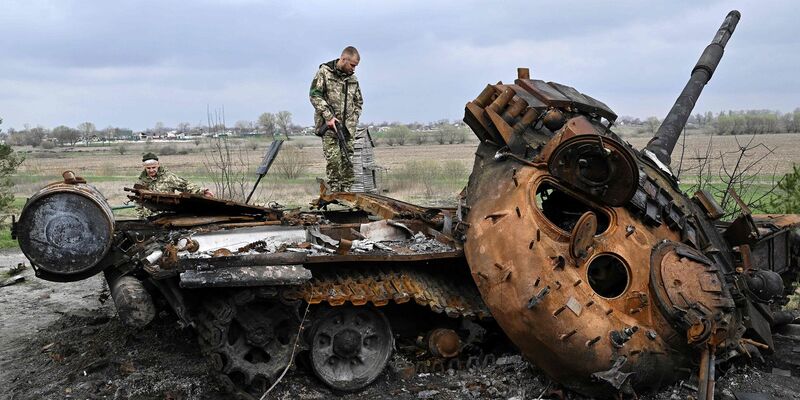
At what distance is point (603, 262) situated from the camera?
6000 millimetres

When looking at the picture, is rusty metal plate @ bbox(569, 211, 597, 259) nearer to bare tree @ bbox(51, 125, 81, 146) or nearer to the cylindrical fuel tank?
the cylindrical fuel tank

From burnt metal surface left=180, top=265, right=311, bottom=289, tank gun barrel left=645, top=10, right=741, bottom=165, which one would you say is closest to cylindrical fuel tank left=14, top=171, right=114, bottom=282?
burnt metal surface left=180, top=265, right=311, bottom=289

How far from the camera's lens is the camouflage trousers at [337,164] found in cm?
956

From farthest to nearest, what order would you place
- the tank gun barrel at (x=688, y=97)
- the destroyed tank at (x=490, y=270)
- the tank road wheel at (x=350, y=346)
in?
the tank gun barrel at (x=688, y=97) → the tank road wheel at (x=350, y=346) → the destroyed tank at (x=490, y=270)

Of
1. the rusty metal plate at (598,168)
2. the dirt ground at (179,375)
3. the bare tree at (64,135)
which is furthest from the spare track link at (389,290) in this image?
the bare tree at (64,135)

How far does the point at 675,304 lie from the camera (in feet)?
17.6

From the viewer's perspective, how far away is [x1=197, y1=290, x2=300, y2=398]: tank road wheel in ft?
18.3

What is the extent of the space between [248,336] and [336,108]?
174 inches

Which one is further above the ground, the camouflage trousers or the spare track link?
the camouflage trousers

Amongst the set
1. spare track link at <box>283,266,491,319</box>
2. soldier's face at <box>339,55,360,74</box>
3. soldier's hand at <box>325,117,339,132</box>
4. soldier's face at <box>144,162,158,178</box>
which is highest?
soldier's face at <box>339,55,360,74</box>

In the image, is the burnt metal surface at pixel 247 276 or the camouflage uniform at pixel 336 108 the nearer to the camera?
the burnt metal surface at pixel 247 276

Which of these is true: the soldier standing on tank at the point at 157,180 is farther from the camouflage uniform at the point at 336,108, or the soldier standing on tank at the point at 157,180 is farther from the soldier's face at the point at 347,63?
the soldier's face at the point at 347,63

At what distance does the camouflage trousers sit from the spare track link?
3.38 meters

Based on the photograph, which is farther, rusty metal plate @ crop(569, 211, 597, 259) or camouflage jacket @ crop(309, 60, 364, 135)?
camouflage jacket @ crop(309, 60, 364, 135)
